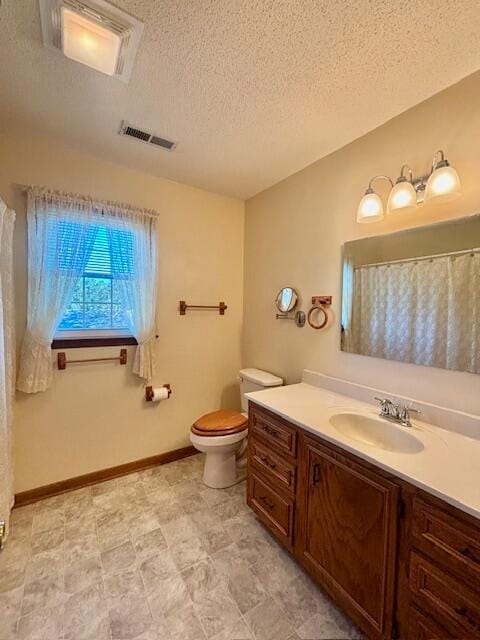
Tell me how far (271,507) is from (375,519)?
698 mm

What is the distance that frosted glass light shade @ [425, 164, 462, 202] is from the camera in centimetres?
120

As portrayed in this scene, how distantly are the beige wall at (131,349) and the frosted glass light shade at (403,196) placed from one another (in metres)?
1.56

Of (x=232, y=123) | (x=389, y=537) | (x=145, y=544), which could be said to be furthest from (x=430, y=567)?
(x=232, y=123)

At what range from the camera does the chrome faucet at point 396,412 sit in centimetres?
136

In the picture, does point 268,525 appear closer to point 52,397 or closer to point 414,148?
point 52,397

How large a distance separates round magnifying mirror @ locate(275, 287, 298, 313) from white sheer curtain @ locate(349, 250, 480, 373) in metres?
0.52

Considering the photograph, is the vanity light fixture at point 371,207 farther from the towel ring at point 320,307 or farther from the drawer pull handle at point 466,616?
the drawer pull handle at point 466,616

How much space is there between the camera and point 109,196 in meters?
2.07

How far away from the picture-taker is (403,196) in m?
1.37

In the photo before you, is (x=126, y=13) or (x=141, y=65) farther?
(x=141, y=65)

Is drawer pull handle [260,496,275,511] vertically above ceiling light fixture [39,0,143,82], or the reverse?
ceiling light fixture [39,0,143,82]

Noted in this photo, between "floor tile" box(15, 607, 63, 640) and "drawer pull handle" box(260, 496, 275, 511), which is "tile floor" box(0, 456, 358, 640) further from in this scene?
"drawer pull handle" box(260, 496, 275, 511)

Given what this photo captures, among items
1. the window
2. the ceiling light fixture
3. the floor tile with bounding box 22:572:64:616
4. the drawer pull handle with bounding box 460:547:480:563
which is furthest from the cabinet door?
the ceiling light fixture

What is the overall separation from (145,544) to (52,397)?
1114mm
